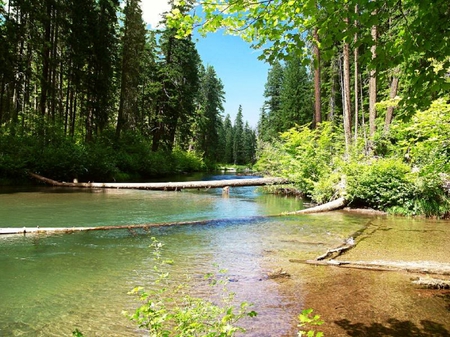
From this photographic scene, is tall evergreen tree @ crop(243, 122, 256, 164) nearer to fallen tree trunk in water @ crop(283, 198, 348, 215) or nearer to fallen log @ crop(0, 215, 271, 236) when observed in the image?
fallen tree trunk in water @ crop(283, 198, 348, 215)

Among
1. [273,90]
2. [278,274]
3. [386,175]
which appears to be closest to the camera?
[278,274]

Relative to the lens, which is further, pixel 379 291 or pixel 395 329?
pixel 379 291

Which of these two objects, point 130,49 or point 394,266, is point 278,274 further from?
point 130,49

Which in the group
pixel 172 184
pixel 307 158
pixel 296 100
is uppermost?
pixel 296 100

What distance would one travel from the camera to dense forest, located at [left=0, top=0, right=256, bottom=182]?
1995 centimetres

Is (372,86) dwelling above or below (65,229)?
above

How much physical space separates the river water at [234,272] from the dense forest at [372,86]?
63.6 inches

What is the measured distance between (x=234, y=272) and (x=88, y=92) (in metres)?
25.3

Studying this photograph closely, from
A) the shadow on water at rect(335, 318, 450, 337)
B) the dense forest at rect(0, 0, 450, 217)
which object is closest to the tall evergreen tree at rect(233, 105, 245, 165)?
the dense forest at rect(0, 0, 450, 217)

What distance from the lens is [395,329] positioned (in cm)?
360

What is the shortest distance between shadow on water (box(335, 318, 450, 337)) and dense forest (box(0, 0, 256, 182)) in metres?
19.0

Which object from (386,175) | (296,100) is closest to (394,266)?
(386,175)

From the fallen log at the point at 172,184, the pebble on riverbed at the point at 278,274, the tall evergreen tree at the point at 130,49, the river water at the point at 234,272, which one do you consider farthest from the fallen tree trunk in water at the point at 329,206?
the tall evergreen tree at the point at 130,49

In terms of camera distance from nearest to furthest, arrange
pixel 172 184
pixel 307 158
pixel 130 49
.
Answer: pixel 307 158, pixel 172 184, pixel 130 49
